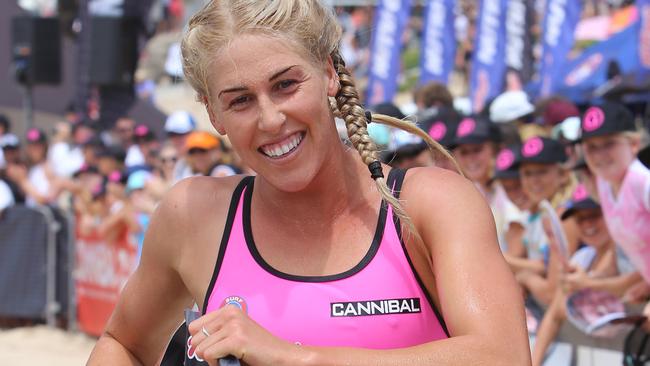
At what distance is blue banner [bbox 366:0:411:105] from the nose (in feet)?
39.4

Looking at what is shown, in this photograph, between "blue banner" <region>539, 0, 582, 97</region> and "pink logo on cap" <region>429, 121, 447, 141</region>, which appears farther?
"blue banner" <region>539, 0, 582, 97</region>

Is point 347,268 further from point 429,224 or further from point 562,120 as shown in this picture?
point 562,120

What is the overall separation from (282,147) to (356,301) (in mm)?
361

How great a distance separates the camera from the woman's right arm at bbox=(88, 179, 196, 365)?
2650 mm

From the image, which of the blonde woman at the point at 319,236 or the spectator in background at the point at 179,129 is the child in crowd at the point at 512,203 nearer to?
the spectator in background at the point at 179,129

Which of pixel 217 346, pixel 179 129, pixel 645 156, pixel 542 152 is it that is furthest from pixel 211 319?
pixel 179 129

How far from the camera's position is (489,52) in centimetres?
1305

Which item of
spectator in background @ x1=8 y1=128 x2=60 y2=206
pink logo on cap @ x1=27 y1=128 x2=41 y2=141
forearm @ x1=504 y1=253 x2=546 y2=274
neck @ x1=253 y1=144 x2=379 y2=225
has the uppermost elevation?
neck @ x1=253 y1=144 x2=379 y2=225

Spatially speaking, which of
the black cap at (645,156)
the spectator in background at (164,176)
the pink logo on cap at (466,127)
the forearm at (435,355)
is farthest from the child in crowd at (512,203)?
the forearm at (435,355)

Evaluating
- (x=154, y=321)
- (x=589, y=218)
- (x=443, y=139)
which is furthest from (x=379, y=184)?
(x=443, y=139)

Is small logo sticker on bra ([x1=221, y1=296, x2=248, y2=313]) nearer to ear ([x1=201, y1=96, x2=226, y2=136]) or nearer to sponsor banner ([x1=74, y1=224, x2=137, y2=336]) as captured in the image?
ear ([x1=201, y1=96, x2=226, y2=136])

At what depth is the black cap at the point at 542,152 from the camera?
5.79 m

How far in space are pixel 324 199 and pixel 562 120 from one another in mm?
5241

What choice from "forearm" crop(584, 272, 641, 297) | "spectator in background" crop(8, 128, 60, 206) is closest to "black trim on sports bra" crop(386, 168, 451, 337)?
"forearm" crop(584, 272, 641, 297)
